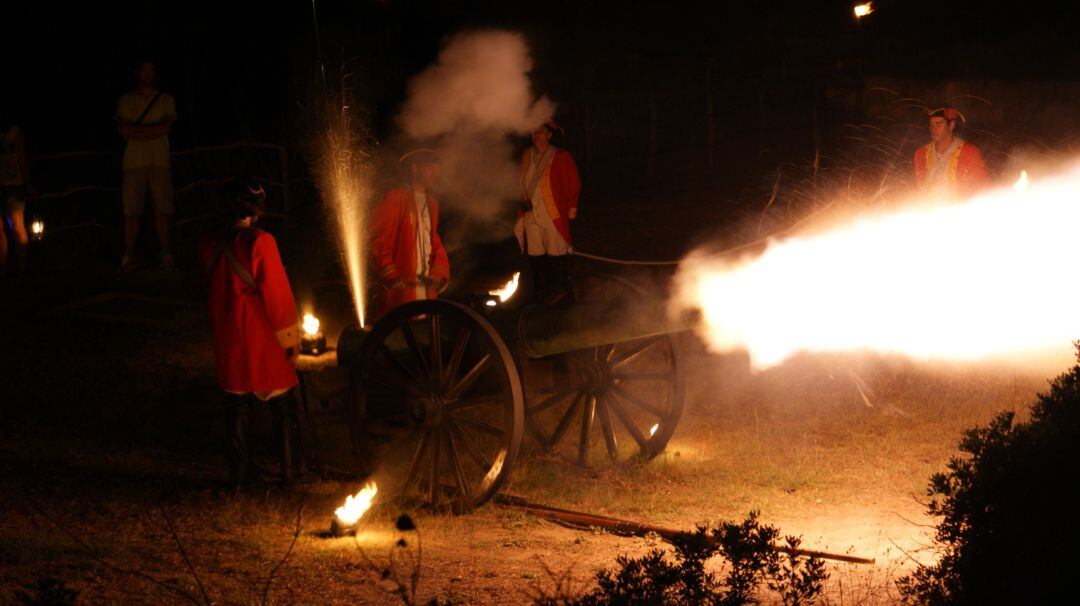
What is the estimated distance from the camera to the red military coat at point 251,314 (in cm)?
632

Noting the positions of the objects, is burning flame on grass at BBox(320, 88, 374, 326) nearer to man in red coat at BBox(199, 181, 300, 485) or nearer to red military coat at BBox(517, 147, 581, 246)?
red military coat at BBox(517, 147, 581, 246)

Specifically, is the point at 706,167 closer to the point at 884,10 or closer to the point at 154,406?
the point at 884,10

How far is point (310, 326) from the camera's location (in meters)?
9.90

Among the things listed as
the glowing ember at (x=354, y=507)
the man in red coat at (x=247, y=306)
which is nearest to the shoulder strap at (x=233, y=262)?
the man in red coat at (x=247, y=306)

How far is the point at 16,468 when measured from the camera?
693 cm

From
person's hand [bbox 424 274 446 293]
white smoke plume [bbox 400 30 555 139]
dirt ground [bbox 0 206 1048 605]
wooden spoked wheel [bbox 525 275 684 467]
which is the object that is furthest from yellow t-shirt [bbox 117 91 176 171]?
wooden spoked wheel [bbox 525 275 684 467]

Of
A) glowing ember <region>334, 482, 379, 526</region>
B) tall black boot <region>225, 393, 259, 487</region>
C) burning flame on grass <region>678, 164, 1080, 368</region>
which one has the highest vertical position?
burning flame on grass <region>678, 164, 1080, 368</region>

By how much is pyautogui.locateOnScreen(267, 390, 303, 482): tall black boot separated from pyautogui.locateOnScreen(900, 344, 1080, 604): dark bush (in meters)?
3.71

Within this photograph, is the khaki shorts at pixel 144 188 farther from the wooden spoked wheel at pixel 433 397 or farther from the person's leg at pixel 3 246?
the wooden spoked wheel at pixel 433 397

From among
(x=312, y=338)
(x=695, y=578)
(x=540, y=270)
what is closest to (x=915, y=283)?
(x=695, y=578)

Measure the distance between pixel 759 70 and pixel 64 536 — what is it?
17954 millimetres

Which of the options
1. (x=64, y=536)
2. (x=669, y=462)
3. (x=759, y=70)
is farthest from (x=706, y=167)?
(x=64, y=536)

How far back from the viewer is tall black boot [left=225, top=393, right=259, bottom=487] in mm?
6543

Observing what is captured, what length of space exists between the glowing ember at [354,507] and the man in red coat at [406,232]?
1823 millimetres
